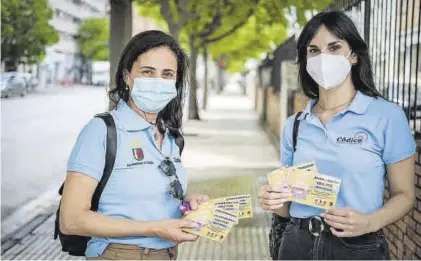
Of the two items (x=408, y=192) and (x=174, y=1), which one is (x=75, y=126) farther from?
(x=408, y=192)

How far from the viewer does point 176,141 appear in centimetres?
279

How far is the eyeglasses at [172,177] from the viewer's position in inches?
100

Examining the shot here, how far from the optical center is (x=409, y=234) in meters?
4.77

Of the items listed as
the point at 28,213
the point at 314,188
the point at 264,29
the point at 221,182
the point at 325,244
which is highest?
the point at 264,29

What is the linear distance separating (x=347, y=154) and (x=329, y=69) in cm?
36

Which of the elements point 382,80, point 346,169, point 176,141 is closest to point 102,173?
point 176,141

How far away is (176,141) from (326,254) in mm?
762

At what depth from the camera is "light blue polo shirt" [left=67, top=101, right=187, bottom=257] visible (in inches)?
95.1

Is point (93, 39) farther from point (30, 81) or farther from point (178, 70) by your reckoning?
point (178, 70)

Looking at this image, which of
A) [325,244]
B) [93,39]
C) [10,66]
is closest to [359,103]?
[325,244]

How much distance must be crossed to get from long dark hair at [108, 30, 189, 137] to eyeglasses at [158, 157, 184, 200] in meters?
0.22

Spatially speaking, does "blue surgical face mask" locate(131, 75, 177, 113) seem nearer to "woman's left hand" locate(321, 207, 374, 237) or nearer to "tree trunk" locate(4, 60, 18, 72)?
"woman's left hand" locate(321, 207, 374, 237)

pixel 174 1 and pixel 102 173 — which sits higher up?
pixel 174 1

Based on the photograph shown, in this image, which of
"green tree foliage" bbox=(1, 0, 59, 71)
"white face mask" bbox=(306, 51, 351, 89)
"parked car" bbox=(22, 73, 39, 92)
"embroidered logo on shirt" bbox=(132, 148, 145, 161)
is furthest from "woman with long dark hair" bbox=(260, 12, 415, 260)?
"parked car" bbox=(22, 73, 39, 92)
